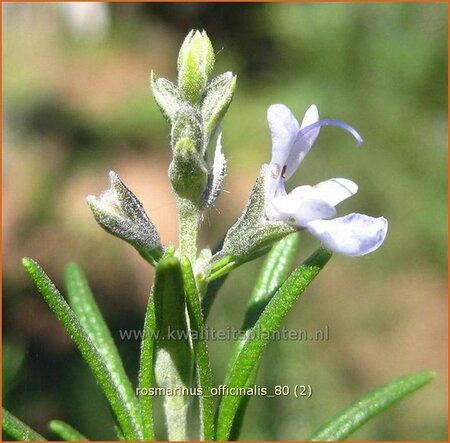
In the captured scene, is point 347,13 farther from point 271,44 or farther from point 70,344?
point 70,344

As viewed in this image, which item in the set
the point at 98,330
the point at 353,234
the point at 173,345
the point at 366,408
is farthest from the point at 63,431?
the point at 353,234

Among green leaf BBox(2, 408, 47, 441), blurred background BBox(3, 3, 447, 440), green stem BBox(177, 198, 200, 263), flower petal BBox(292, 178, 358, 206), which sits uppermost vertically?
blurred background BBox(3, 3, 447, 440)

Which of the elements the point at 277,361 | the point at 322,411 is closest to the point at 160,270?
the point at 277,361

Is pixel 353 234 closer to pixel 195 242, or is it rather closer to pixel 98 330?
pixel 195 242

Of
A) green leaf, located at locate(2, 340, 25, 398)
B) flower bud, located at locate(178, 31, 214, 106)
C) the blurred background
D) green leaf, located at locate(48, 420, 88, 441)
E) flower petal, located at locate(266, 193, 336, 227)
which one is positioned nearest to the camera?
flower petal, located at locate(266, 193, 336, 227)

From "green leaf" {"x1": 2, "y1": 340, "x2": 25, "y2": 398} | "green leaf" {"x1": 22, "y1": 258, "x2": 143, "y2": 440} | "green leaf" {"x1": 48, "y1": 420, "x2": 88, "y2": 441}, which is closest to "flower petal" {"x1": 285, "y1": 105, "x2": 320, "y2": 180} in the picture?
"green leaf" {"x1": 22, "y1": 258, "x2": 143, "y2": 440}

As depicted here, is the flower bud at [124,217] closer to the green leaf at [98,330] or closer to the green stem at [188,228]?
the green stem at [188,228]

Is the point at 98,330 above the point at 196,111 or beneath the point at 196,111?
beneath

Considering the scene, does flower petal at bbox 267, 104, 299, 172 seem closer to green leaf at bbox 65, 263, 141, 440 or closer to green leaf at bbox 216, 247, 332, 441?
green leaf at bbox 216, 247, 332, 441
